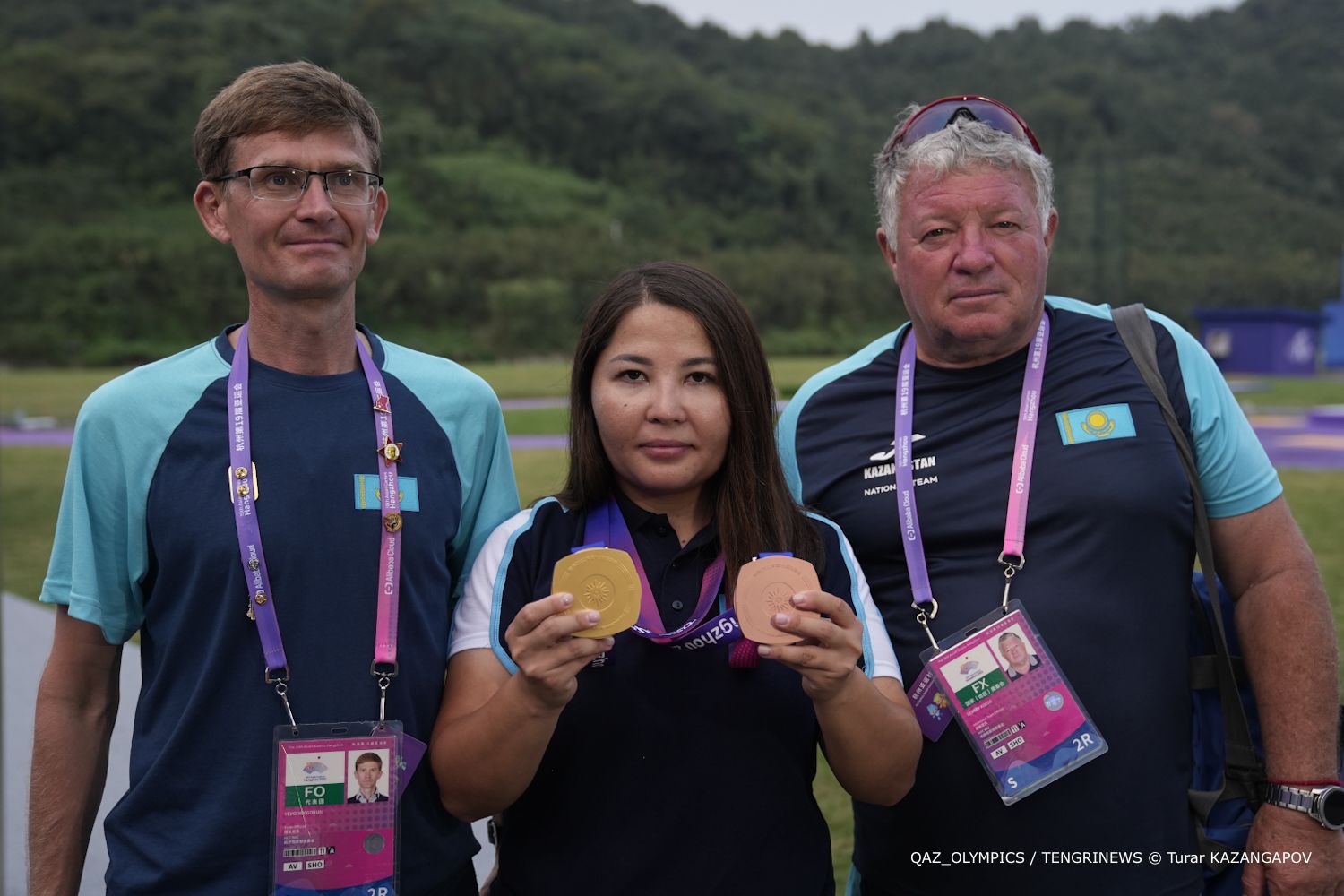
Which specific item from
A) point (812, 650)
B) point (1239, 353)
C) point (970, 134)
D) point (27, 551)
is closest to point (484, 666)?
point (812, 650)

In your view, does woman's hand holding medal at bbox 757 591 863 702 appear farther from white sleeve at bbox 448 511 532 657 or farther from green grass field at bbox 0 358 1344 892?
green grass field at bbox 0 358 1344 892

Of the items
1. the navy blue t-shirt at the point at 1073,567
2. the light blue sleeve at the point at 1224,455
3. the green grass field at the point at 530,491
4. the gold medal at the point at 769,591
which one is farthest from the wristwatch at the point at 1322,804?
the green grass field at the point at 530,491

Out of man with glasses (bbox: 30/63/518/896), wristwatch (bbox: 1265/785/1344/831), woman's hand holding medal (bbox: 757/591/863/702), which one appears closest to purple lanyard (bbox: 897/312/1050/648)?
woman's hand holding medal (bbox: 757/591/863/702)

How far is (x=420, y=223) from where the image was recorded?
7538 cm

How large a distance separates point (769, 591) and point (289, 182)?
1190 millimetres

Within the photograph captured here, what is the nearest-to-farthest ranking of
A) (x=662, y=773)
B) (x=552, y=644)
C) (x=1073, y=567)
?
(x=552, y=644) < (x=662, y=773) < (x=1073, y=567)

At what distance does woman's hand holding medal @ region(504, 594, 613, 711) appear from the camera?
183cm

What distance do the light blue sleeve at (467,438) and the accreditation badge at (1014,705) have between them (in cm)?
94

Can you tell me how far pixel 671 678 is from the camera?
208cm

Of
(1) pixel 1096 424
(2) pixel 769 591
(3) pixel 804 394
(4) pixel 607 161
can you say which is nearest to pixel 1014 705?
(1) pixel 1096 424

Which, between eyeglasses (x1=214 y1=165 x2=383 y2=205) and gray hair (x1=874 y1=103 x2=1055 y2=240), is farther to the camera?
gray hair (x1=874 y1=103 x2=1055 y2=240)

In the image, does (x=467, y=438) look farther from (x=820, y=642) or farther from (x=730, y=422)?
(x=820, y=642)

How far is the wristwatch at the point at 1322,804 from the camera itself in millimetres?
2438

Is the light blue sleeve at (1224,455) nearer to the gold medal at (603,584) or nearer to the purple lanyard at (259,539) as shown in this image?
the gold medal at (603,584)
